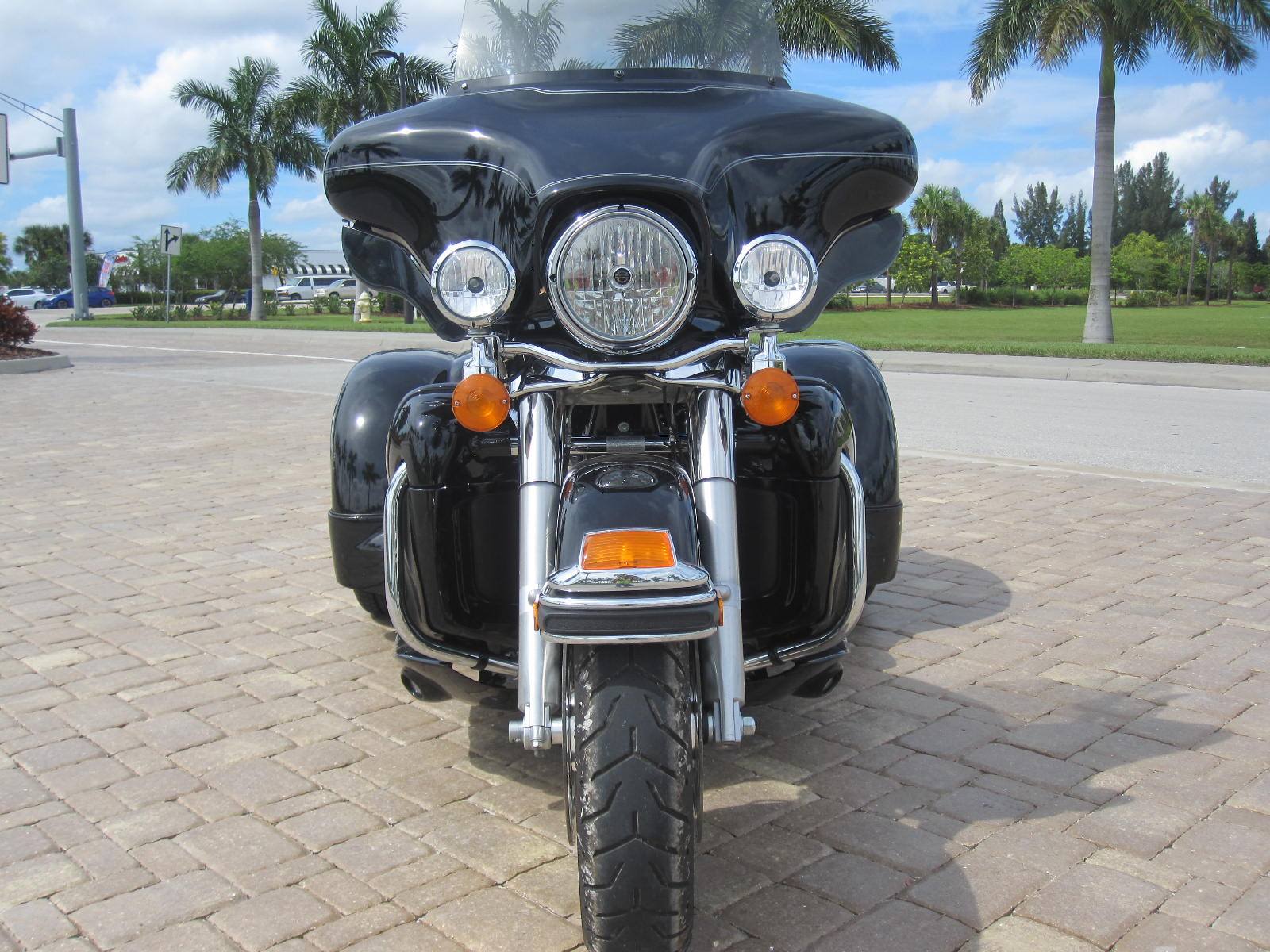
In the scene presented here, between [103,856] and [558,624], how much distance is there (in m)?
1.49

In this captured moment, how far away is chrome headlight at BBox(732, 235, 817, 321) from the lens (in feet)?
8.45

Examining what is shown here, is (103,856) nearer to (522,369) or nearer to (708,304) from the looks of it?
(522,369)

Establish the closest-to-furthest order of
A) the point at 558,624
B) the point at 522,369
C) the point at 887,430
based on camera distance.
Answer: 1. the point at 558,624
2. the point at 522,369
3. the point at 887,430

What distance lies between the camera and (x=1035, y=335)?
27.5 meters

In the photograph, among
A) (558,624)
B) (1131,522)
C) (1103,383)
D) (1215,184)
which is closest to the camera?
(558,624)

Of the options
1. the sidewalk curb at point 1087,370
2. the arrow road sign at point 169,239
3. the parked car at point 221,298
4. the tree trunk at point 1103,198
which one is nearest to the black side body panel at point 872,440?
the sidewalk curb at point 1087,370

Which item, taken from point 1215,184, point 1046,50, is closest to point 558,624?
point 1046,50

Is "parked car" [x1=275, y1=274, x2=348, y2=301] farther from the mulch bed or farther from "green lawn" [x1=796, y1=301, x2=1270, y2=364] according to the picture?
the mulch bed

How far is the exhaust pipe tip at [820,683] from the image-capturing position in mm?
3066

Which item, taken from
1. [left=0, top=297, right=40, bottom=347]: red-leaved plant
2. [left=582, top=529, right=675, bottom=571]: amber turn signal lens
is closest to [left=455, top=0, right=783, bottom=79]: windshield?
[left=582, top=529, right=675, bottom=571]: amber turn signal lens

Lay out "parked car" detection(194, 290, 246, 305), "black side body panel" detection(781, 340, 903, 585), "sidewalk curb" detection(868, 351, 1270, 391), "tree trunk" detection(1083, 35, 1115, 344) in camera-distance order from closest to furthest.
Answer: "black side body panel" detection(781, 340, 903, 585)
"sidewalk curb" detection(868, 351, 1270, 391)
"tree trunk" detection(1083, 35, 1115, 344)
"parked car" detection(194, 290, 246, 305)

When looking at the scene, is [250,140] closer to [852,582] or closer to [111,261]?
[111,261]

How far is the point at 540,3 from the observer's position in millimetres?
3314

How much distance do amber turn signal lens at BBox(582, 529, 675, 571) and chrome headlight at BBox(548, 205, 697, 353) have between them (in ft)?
1.53
